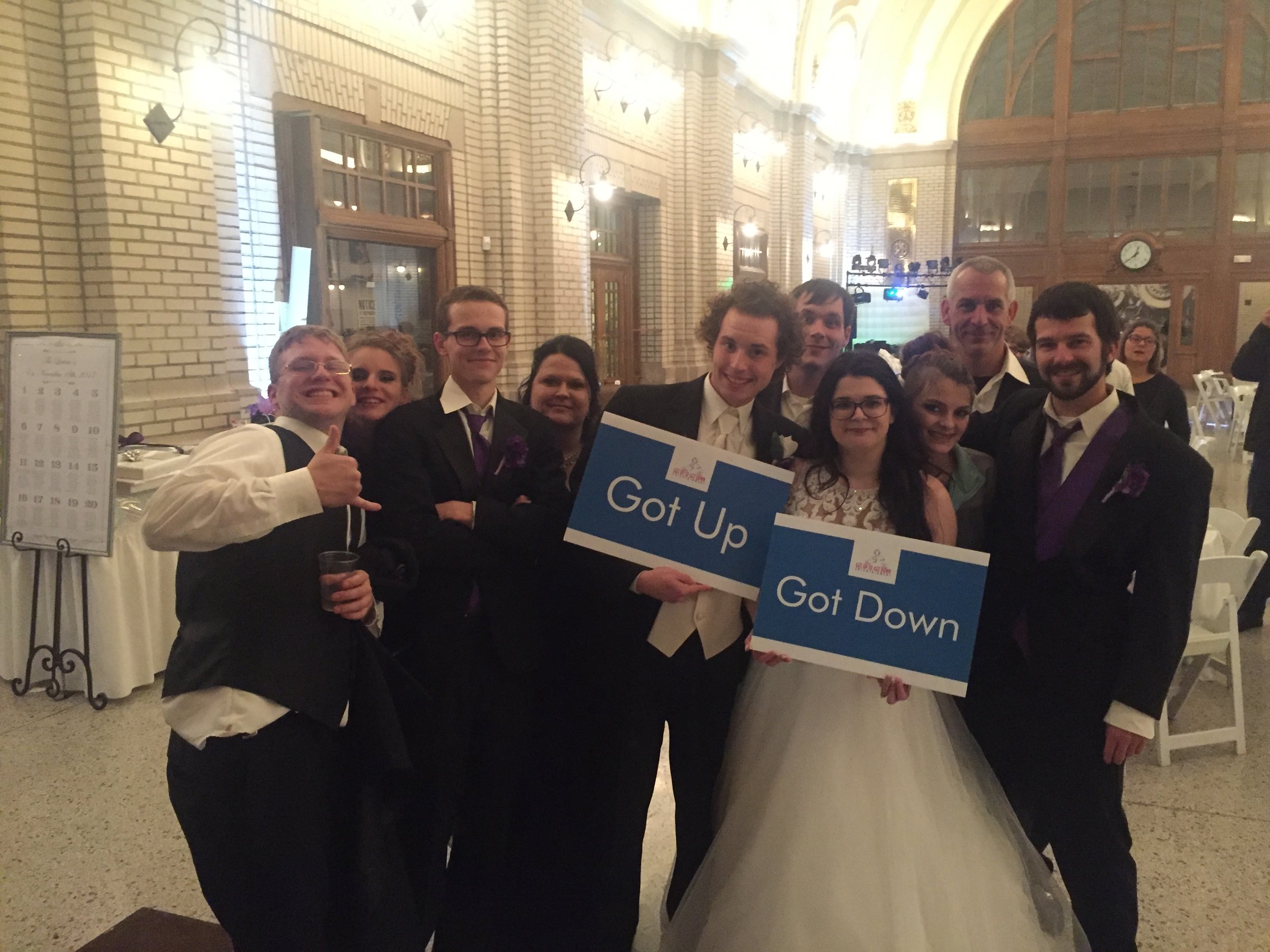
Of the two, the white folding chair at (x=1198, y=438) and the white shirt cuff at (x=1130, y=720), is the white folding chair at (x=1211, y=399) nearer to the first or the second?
the white folding chair at (x=1198, y=438)

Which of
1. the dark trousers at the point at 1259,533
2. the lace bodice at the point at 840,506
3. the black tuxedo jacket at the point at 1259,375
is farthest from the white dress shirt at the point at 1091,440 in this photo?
the dark trousers at the point at 1259,533

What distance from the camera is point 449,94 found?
8094mm

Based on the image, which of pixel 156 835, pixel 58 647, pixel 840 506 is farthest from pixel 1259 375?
pixel 58 647

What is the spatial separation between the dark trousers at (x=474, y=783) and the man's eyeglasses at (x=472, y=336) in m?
0.75

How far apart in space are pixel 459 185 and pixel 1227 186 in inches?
691

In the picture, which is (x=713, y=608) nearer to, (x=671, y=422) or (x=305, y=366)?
(x=671, y=422)

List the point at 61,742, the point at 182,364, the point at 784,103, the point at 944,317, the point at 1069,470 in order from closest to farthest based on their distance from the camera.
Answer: the point at 1069,470 → the point at 944,317 → the point at 61,742 → the point at 182,364 → the point at 784,103

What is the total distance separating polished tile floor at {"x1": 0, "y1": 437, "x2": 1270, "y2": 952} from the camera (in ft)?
9.16

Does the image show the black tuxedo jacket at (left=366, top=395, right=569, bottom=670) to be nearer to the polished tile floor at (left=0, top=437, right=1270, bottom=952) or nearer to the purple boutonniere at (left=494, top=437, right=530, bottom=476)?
the purple boutonniere at (left=494, top=437, right=530, bottom=476)

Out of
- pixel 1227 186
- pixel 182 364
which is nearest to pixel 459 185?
pixel 182 364

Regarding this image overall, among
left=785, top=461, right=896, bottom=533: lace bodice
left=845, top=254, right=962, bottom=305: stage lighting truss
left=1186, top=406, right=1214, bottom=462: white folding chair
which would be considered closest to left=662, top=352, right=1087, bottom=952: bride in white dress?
left=785, top=461, right=896, bottom=533: lace bodice

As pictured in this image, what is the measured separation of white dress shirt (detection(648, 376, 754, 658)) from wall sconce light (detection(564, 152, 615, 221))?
7.62 meters

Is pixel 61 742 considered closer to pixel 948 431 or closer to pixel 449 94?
pixel 948 431

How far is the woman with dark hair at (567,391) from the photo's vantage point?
265cm
